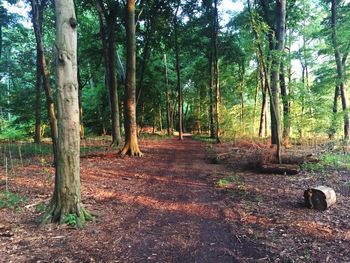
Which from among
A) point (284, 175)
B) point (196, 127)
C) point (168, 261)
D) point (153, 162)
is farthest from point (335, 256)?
point (196, 127)

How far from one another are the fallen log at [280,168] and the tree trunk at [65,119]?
6.40 metres

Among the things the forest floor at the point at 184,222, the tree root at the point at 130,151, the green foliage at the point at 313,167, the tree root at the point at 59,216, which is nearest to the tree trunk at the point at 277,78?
the green foliage at the point at 313,167

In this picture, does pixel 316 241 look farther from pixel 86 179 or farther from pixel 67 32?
pixel 86 179

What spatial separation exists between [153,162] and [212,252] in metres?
8.29

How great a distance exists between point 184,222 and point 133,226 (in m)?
0.91

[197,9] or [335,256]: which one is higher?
[197,9]

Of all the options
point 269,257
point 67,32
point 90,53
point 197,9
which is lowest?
point 269,257

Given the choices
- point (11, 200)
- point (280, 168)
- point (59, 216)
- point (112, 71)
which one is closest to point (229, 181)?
point (280, 168)

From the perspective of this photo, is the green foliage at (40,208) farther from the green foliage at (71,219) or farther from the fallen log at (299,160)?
the fallen log at (299,160)

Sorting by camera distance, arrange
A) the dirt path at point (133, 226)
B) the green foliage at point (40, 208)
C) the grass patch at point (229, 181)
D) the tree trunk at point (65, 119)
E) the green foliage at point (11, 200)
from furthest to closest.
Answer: the grass patch at point (229, 181) < the green foliage at point (11, 200) < the green foliage at point (40, 208) < the tree trunk at point (65, 119) < the dirt path at point (133, 226)

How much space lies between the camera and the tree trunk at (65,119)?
5.15m

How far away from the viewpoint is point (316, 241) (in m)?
4.40

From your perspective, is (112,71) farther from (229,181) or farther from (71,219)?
(71,219)

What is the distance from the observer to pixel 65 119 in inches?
204
